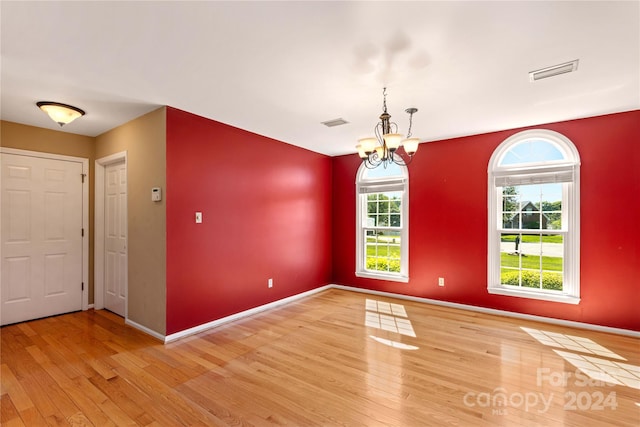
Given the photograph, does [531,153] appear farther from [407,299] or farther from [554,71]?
[407,299]

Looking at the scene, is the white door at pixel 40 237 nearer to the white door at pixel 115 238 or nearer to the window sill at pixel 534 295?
the white door at pixel 115 238

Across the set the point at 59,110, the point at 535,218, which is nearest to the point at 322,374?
the point at 535,218

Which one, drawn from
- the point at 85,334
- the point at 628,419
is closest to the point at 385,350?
the point at 628,419

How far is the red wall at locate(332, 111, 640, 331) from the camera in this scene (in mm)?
3482

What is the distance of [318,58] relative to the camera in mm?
2303

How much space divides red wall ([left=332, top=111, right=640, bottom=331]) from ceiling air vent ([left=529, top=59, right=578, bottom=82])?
1.64m

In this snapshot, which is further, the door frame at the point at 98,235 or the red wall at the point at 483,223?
the door frame at the point at 98,235

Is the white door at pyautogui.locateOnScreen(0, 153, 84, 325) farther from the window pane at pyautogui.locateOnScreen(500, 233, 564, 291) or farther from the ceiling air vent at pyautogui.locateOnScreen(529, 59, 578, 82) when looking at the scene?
the window pane at pyautogui.locateOnScreen(500, 233, 564, 291)

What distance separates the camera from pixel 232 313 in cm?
393

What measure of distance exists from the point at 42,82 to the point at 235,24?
2.06m

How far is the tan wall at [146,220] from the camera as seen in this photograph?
3.27 meters

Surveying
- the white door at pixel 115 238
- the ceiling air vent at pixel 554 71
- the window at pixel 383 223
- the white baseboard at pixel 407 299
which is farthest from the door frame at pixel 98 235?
the ceiling air vent at pixel 554 71

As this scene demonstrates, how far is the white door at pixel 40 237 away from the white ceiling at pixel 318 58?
0.69 metres

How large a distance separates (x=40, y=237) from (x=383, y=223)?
497cm
